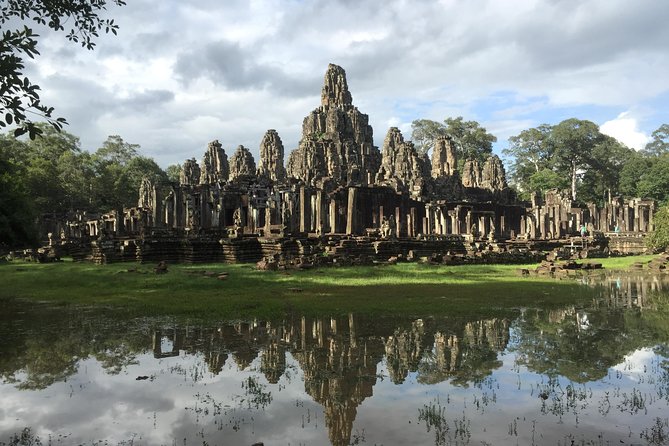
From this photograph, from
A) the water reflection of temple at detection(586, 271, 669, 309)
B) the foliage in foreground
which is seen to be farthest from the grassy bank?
the foliage in foreground

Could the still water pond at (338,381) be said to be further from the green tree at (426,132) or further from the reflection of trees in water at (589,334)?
the green tree at (426,132)

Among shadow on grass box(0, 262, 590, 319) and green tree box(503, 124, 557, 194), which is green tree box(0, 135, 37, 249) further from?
green tree box(503, 124, 557, 194)

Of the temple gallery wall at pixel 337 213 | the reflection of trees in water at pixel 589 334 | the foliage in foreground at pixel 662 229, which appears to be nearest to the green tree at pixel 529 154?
the temple gallery wall at pixel 337 213

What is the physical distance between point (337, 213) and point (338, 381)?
3138 centimetres

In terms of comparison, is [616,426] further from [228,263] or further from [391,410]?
[228,263]

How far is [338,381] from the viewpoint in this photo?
21.8 ft

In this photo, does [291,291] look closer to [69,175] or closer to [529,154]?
[69,175]

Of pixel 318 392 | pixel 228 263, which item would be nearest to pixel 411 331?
pixel 318 392

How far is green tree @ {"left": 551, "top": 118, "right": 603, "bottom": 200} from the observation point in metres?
82.4

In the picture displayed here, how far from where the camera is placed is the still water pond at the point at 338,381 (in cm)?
517

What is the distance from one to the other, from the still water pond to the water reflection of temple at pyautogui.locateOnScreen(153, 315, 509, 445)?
0.10ft

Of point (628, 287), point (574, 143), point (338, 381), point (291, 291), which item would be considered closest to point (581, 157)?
point (574, 143)

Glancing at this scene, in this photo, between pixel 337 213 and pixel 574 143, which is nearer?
pixel 337 213

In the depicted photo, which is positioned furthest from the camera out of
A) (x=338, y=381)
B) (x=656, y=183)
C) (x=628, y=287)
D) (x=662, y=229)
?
(x=656, y=183)
